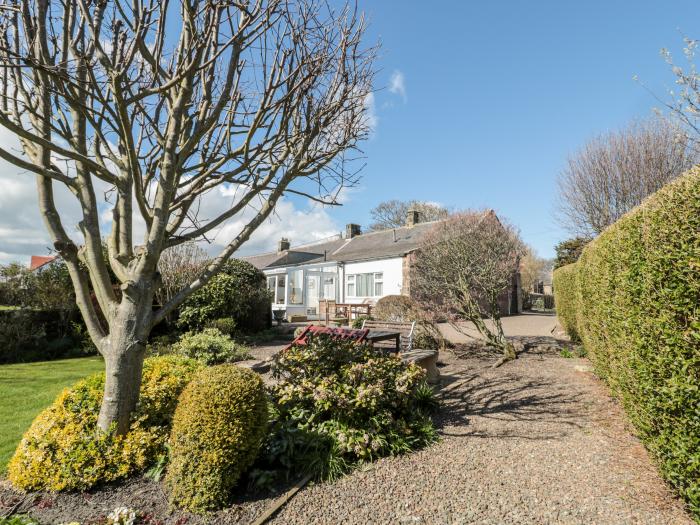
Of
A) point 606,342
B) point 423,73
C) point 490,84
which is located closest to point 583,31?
point 490,84

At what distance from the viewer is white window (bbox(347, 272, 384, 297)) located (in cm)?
2291

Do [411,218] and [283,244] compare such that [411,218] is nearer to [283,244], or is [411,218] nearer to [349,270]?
[349,270]

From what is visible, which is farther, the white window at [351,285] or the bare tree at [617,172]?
the white window at [351,285]

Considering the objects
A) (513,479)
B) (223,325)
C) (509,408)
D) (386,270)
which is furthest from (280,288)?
(513,479)

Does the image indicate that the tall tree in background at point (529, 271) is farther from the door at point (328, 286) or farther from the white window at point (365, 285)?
the door at point (328, 286)

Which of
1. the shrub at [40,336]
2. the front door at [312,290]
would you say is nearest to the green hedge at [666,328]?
the shrub at [40,336]

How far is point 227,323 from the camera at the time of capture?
12.8m

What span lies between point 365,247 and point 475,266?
15.6m

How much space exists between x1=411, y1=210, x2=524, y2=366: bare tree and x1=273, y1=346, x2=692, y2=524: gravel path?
Result: 384 cm

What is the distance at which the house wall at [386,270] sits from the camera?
2156cm

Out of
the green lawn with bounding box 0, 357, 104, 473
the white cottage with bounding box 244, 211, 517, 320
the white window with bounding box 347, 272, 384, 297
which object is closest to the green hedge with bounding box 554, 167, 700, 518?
the green lawn with bounding box 0, 357, 104, 473

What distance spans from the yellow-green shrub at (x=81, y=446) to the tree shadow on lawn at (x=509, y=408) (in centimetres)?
340

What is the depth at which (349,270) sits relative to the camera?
982 inches

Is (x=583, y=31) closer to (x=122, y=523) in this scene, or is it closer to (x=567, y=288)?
(x=567, y=288)
